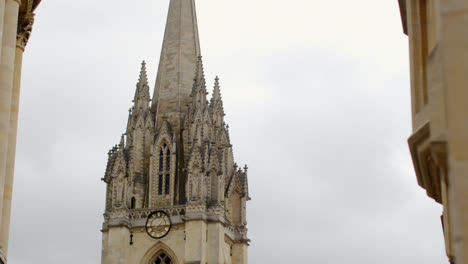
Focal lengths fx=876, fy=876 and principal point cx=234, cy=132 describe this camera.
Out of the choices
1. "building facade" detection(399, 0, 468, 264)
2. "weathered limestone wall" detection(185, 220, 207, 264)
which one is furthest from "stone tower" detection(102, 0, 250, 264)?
"building facade" detection(399, 0, 468, 264)

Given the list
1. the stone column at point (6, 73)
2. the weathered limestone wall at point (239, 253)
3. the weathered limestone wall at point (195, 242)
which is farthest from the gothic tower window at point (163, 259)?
the stone column at point (6, 73)

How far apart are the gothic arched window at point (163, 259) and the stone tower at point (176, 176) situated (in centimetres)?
7

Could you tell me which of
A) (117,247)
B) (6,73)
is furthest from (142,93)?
(6,73)

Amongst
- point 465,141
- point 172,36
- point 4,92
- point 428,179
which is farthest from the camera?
point 172,36

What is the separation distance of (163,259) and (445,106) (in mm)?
47763

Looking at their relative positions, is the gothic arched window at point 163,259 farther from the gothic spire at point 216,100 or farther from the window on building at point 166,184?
the gothic spire at point 216,100

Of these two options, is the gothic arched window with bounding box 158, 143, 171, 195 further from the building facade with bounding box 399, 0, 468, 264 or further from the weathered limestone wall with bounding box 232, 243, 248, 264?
the building facade with bounding box 399, 0, 468, 264

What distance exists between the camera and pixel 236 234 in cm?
5978

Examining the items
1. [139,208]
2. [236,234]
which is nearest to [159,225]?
[139,208]

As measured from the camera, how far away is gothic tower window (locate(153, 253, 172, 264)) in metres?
55.2

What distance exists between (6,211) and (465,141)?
11.4m

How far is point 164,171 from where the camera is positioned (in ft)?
188

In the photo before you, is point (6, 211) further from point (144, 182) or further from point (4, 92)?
point (144, 182)

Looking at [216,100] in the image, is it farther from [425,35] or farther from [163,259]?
[425,35]
